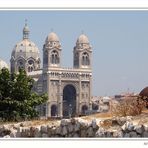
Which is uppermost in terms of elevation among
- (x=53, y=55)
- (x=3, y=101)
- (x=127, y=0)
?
(x=53, y=55)

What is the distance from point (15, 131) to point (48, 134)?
36.8 inches

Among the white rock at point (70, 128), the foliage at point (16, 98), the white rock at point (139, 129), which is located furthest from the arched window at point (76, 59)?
the white rock at point (139, 129)

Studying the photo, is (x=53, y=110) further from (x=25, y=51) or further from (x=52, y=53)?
(x=25, y=51)

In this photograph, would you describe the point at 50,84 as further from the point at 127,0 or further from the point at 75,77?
the point at 127,0

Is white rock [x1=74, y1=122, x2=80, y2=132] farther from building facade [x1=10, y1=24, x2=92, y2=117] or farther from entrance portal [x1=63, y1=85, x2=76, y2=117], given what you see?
entrance portal [x1=63, y1=85, x2=76, y2=117]

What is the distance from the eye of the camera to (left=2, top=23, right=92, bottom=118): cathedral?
9619cm

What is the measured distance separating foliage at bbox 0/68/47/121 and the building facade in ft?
253

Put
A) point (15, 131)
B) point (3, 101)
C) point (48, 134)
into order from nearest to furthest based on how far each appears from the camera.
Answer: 1. point (48, 134)
2. point (15, 131)
3. point (3, 101)

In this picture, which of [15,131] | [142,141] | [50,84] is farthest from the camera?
[50,84]

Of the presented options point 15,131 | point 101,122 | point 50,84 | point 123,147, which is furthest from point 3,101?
point 50,84

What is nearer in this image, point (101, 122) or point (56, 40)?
point (101, 122)

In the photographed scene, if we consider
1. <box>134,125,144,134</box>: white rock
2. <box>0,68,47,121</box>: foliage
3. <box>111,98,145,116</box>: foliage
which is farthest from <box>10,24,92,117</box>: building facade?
<box>134,125,144,134</box>: white rock

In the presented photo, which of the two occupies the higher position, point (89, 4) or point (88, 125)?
point (89, 4)

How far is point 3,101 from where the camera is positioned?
15125 mm
